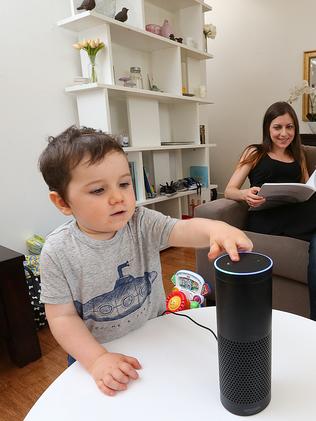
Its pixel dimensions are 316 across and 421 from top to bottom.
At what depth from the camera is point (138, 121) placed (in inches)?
92.0

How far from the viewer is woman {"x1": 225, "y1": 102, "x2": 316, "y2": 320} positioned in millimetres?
1532

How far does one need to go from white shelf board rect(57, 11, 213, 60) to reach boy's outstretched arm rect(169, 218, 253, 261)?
1.61m

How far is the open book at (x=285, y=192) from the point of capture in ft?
4.41

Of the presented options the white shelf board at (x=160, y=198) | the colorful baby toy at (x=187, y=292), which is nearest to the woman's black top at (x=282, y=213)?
the colorful baby toy at (x=187, y=292)

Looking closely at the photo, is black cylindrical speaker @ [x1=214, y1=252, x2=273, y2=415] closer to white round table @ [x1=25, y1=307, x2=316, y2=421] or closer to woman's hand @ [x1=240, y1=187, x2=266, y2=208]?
white round table @ [x1=25, y1=307, x2=316, y2=421]

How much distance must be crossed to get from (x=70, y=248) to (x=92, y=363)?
23cm

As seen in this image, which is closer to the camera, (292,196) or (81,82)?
(292,196)

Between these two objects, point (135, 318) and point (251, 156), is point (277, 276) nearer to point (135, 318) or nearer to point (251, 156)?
point (251, 156)

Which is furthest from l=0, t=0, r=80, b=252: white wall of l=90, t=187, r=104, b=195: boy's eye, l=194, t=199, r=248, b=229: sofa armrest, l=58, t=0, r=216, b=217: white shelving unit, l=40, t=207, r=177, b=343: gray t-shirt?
l=90, t=187, r=104, b=195: boy's eye

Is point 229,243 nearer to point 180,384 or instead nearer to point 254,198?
point 180,384

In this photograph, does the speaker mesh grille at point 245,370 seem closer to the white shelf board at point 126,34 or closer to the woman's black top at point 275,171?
the woman's black top at point 275,171

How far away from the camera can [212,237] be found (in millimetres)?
551

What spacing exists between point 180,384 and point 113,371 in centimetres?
11

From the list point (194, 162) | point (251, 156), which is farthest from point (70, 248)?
point (194, 162)
